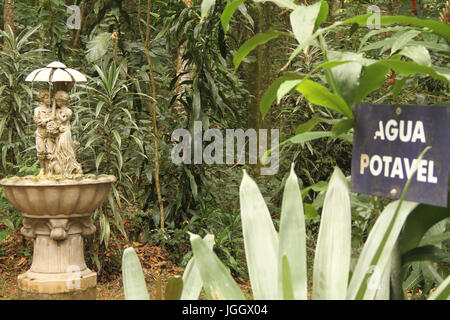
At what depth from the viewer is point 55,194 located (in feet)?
9.56

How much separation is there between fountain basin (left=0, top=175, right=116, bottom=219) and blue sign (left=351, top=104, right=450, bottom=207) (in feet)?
6.96

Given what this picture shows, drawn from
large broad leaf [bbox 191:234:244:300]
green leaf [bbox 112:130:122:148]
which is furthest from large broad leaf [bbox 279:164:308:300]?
Answer: green leaf [bbox 112:130:122:148]

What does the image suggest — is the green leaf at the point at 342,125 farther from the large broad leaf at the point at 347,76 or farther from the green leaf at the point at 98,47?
the green leaf at the point at 98,47

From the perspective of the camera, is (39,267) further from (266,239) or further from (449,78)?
(449,78)

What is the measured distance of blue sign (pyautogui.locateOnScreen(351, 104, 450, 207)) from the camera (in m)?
0.95

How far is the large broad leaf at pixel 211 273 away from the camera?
0.91 m

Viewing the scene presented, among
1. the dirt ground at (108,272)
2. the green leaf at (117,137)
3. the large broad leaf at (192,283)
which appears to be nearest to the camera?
the large broad leaf at (192,283)

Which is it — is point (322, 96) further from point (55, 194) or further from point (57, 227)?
point (57, 227)

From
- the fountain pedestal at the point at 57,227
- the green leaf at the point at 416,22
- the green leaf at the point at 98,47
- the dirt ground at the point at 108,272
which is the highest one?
the green leaf at the point at 98,47

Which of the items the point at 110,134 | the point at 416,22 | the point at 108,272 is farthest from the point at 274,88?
the point at 108,272

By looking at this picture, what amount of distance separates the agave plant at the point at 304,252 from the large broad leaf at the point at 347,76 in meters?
0.16

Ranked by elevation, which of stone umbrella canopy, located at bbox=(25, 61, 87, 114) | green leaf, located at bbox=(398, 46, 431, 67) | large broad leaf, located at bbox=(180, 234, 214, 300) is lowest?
large broad leaf, located at bbox=(180, 234, 214, 300)

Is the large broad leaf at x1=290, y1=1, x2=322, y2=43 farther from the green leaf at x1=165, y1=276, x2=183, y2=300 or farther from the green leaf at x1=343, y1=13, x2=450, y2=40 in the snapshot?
the green leaf at x1=165, y1=276, x2=183, y2=300

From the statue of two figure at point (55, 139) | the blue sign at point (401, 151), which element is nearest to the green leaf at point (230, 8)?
the blue sign at point (401, 151)
